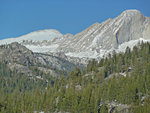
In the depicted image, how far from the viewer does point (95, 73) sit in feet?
599

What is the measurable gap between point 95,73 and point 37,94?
104ft

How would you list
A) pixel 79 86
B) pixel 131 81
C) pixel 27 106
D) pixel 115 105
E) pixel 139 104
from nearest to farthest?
1. pixel 139 104
2. pixel 115 105
3. pixel 131 81
4. pixel 27 106
5. pixel 79 86

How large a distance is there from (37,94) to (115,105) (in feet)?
151

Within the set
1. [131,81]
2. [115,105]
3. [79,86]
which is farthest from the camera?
[79,86]

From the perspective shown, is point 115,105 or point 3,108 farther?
point 3,108

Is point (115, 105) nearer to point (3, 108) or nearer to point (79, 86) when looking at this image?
point (79, 86)

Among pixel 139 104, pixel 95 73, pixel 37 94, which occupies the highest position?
pixel 95 73

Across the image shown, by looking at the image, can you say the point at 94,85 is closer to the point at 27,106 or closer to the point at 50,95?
the point at 50,95

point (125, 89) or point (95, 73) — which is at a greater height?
point (95, 73)

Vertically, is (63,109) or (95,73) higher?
(95,73)

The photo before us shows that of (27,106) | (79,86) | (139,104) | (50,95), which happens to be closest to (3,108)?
(27,106)

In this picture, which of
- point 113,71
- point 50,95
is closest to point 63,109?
point 50,95

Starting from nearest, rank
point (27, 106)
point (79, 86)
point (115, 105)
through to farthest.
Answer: point (115, 105) < point (27, 106) < point (79, 86)

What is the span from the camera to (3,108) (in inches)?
6225
